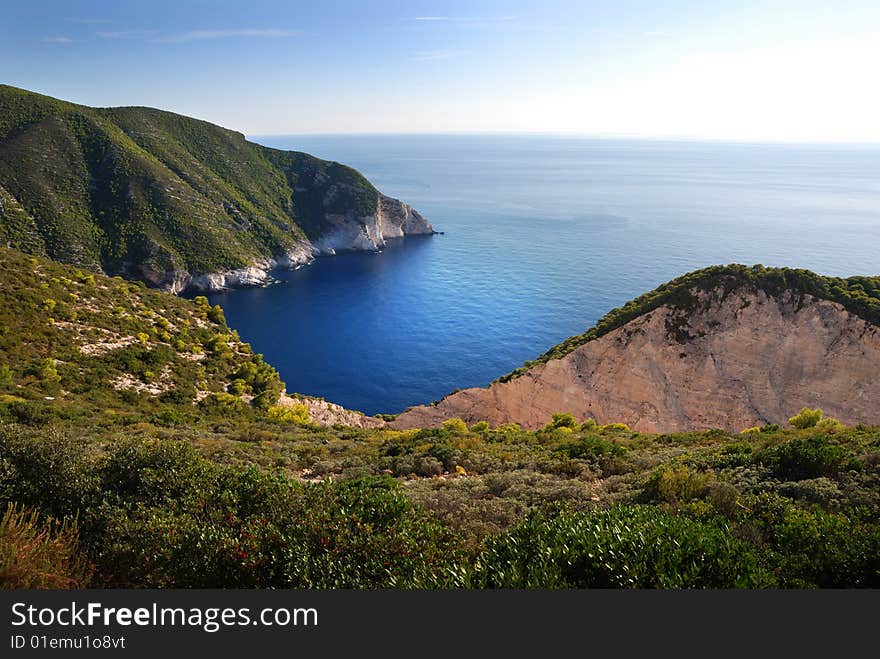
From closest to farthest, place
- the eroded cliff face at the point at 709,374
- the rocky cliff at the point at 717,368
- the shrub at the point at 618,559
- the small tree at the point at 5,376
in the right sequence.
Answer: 1. the shrub at the point at 618,559
2. the small tree at the point at 5,376
3. the eroded cliff face at the point at 709,374
4. the rocky cliff at the point at 717,368

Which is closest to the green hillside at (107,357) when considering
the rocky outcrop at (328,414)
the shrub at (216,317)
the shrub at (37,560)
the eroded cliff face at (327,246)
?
the rocky outcrop at (328,414)

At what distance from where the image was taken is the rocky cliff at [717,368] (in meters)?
40.5

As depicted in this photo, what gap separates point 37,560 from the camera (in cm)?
760

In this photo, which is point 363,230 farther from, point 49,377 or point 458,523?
point 458,523

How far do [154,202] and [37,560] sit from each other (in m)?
109

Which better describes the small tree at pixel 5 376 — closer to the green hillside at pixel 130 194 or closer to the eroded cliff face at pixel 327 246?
the green hillside at pixel 130 194

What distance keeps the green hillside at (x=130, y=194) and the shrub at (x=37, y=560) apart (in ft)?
299

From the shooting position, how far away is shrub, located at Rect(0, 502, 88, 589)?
7070mm

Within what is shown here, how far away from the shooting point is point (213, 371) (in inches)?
1512

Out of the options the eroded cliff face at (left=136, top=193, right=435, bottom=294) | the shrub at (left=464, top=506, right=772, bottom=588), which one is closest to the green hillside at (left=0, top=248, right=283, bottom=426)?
the shrub at (left=464, top=506, right=772, bottom=588)

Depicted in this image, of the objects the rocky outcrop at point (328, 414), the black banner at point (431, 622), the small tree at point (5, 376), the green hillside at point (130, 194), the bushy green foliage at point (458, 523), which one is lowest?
the rocky outcrop at point (328, 414)

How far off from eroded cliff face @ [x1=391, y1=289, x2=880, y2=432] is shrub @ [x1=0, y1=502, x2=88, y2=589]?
32.4m

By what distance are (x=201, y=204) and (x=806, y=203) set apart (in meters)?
216

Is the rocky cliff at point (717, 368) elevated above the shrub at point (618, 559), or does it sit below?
below
